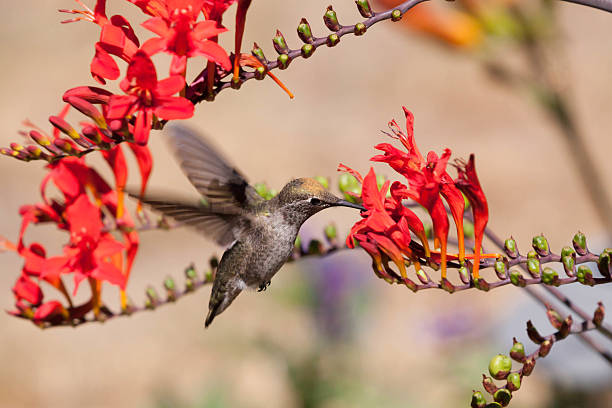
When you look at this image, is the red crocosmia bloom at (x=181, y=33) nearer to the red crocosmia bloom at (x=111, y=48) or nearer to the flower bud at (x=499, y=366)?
the red crocosmia bloom at (x=111, y=48)

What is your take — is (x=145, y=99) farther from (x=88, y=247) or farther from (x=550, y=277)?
(x=550, y=277)

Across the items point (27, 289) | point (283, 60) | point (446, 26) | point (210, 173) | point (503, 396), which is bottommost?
point (503, 396)

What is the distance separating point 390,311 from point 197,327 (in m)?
1.67

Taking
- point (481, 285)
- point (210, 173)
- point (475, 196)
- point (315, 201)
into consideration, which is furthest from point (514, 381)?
point (210, 173)

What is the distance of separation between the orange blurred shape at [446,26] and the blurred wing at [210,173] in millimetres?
2224

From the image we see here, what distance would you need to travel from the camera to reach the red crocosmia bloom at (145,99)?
4.39ft

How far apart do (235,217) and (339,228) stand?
5.19 metres

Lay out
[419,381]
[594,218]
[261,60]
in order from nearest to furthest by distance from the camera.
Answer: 1. [261,60]
2. [419,381]
3. [594,218]

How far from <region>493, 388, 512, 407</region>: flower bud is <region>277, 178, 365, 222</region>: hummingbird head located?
546mm

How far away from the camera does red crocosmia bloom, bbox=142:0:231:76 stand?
53.7 inches

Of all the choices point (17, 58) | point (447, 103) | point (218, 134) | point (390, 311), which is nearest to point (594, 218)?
point (390, 311)

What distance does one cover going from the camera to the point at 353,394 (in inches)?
150

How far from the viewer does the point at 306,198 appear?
1.70m

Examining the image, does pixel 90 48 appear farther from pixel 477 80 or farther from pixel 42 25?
pixel 477 80
